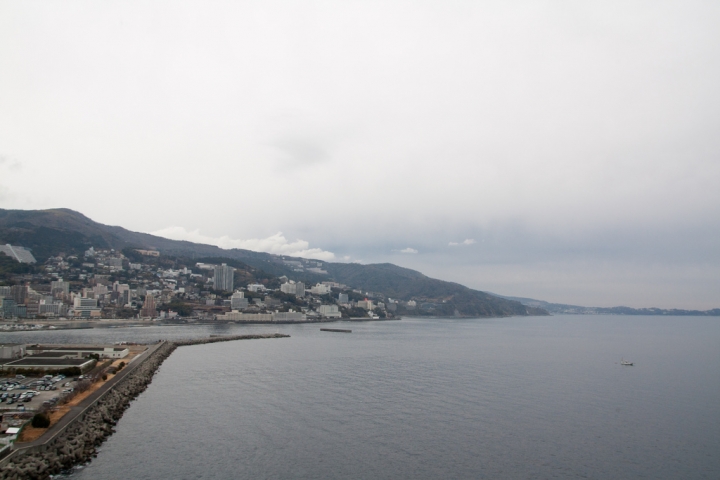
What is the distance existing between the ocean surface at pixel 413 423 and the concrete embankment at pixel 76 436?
590 mm

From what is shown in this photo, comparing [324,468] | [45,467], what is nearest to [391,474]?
[324,468]

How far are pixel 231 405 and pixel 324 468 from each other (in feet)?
30.6

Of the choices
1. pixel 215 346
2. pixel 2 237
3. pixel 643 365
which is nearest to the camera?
pixel 643 365

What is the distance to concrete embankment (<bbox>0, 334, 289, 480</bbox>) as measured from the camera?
12.9 m

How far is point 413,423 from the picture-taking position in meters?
20.0

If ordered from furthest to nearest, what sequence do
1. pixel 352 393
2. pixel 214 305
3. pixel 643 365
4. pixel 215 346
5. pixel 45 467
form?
pixel 214 305, pixel 215 346, pixel 643 365, pixel 352 393, pixel 45 467

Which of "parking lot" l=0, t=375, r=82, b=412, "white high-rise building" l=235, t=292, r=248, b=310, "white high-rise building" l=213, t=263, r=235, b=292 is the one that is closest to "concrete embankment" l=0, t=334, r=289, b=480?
"parking lot" l=0, t=375, r=82, b=412

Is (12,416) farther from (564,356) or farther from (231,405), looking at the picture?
(564,356)

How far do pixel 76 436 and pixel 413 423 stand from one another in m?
12.9

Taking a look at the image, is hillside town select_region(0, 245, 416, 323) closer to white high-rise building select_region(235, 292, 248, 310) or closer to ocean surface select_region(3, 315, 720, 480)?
white high-rise building select_region(235, 292, 248, 310)

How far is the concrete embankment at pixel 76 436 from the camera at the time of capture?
42.2ft

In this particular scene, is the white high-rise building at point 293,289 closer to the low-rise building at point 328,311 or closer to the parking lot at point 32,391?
the low-rise building at point 328,311

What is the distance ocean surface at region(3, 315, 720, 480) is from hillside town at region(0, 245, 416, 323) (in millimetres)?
66567

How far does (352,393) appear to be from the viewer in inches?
1017
